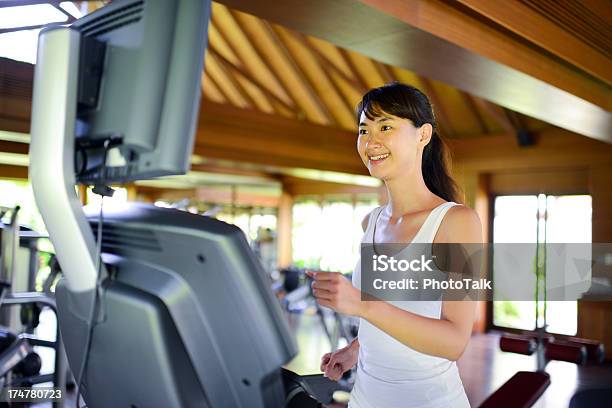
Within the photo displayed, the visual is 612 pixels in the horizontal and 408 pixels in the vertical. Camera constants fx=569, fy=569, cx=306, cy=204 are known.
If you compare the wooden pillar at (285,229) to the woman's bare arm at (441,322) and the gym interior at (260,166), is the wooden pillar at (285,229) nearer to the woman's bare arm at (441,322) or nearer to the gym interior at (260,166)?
the gym interior at (260,166)

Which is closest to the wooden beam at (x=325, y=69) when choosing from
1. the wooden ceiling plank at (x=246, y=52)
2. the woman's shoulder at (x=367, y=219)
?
the wooden ceiling plank at (x=246, y=52)

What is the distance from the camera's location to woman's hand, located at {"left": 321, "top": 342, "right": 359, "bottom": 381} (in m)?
1.19

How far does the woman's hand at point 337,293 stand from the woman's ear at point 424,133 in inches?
17.1

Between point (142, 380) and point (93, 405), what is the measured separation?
0.15m

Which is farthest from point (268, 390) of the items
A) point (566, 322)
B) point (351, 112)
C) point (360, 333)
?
point (351, 112)

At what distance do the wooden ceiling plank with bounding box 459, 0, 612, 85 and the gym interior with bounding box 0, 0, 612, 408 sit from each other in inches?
0.6

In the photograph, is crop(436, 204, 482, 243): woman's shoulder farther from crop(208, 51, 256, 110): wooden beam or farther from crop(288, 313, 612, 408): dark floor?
crop(208, 51, 256, 110): wooden beam

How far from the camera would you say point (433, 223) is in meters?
1.04

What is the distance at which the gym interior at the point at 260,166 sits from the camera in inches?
25.3

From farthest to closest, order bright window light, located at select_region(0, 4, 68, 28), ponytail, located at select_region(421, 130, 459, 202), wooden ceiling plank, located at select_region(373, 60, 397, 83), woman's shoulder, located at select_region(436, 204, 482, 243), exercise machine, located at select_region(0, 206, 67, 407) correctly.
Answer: wooden ceiling plank, located at select_region(373, 60, 397, 83) → bright window light, located at select_region(0, 4, 68, 28) → exercise machine, located at select_region(0, 206, 67, 407) → ponytail, located at select_region(421, 130, 459, 202) → woman's shoulder, located at select_region(436, 204, 482, 243)

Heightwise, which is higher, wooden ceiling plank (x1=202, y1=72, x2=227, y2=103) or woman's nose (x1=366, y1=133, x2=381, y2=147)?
wooden ceiling plank (x1=202, y1=72, x2=227, y2=103)

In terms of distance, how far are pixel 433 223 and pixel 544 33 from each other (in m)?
2.67

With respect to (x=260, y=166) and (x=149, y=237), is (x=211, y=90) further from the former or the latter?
(x=149, y=237)

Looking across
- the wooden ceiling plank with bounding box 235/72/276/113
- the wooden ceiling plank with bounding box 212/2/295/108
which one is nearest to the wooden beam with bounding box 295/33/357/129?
the wooden ceiling plank with bounding box 212/2/295/108
